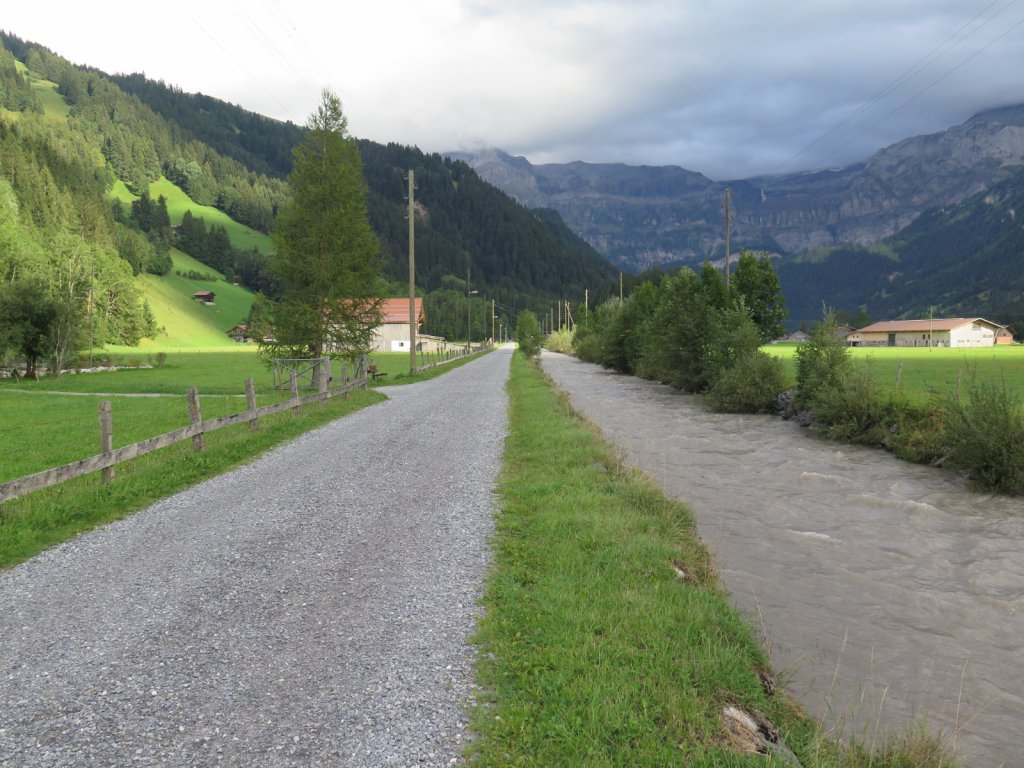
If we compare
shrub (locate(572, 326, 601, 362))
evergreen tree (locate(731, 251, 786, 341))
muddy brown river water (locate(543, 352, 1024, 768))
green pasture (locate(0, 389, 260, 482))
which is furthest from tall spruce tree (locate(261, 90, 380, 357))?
shrub (locate(572, 326, 601, 362))

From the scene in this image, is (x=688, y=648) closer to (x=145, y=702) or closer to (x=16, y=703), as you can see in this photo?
(x=145, y=702)

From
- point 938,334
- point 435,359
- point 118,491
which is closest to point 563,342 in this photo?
point 435,359

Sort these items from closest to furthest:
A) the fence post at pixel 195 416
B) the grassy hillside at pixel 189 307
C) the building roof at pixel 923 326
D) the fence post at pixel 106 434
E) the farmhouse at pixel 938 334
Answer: the fence post at pixel 106 434 → the fence post at pixel 195 416 → the grassy hillside at pixel 189 307 → the farmhouse at pixel 938 334 → the building roof at pixel 923 326

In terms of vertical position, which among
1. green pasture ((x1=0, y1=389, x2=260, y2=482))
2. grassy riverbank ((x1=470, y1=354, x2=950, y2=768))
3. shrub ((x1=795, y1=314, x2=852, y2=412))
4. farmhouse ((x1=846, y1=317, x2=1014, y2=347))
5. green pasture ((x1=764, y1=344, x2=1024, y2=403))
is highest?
farmhouse ((x1=846, y1=317, x2=1014, y2=347))

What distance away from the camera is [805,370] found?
22.6 m

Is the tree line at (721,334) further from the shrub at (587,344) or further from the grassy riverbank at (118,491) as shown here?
the shrub at (587,344)

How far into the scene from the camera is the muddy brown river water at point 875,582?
4.85 metres

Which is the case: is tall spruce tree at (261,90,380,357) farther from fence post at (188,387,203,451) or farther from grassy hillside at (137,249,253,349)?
grassy hillside at (137,249,253,349)

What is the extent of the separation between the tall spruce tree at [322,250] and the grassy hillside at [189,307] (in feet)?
274

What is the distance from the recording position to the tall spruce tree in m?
27.0

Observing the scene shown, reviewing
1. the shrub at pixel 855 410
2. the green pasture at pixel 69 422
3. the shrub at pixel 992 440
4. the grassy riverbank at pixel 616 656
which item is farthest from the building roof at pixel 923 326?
the grassy riverbank at pixel 616 656

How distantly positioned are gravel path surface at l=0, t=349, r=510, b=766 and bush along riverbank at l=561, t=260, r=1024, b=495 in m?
11.4

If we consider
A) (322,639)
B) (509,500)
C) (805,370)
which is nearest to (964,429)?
(805,370)

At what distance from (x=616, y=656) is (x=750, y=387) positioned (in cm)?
2333
